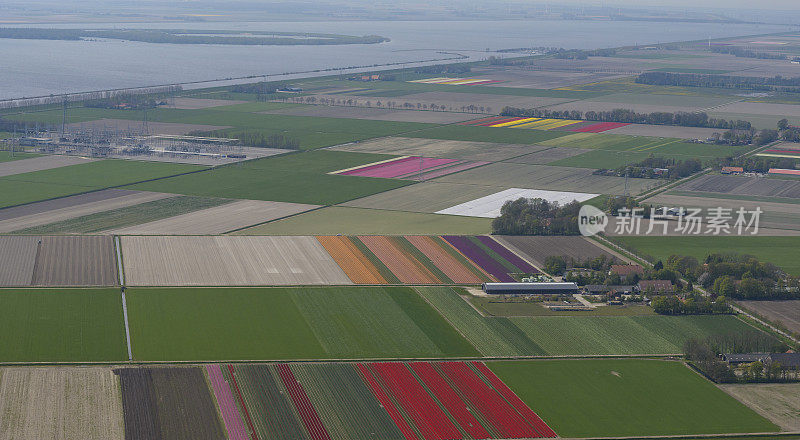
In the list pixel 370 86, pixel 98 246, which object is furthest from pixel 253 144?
pixel 370 86

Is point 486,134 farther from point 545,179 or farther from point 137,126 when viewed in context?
point 137,126

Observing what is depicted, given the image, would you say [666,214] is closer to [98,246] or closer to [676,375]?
[676,375]

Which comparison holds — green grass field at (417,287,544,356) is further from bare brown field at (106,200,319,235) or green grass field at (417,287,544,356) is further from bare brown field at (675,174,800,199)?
bare brown field at (675,174,800,199)

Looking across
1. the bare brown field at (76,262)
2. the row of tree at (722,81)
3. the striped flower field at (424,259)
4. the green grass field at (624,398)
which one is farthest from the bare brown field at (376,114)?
the green grass field at (624,398)

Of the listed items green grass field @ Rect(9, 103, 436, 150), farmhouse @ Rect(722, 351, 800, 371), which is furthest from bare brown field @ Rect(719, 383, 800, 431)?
green grass field @ Rect(9, 103, 436, 150)

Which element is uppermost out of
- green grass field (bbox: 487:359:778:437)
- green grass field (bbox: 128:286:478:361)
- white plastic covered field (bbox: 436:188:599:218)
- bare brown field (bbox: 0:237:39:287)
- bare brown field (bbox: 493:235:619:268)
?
white plastic covered field (bbox: 436:188:599:218)

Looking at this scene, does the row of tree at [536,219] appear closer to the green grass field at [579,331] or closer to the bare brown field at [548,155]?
the green grass field at [579,331]
